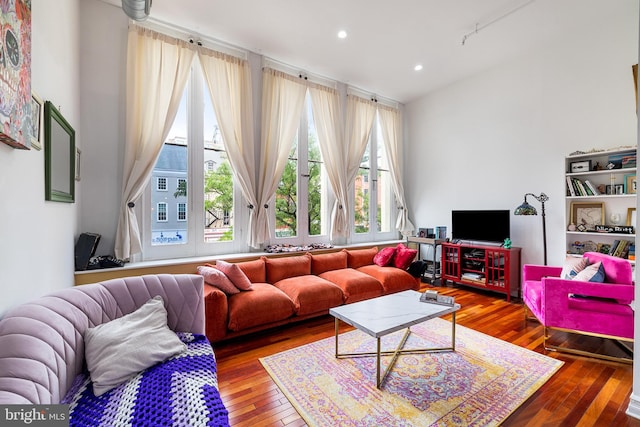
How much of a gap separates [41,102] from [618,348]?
5133 millimetres

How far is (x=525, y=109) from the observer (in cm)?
416

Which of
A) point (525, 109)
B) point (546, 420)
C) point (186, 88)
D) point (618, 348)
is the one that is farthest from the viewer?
point (525, 109)

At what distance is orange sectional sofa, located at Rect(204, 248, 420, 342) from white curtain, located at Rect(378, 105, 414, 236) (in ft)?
5.06

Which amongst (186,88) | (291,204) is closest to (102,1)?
(186,88)

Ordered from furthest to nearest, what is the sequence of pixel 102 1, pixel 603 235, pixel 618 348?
pixel 603 235
pixel 102 1
pixel 618 348

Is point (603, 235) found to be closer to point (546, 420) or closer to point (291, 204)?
point (546, 420)

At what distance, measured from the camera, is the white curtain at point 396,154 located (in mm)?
5531

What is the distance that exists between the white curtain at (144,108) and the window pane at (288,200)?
1.71 metres

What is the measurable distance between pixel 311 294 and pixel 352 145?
2915 mm

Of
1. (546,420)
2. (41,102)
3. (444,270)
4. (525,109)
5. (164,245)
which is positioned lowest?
(546,420)

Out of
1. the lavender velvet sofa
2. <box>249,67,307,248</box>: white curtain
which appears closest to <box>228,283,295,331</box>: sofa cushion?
the lavender velvet sofa

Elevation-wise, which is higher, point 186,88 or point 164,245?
point 186,88

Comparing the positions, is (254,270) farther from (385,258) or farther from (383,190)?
(383,190)

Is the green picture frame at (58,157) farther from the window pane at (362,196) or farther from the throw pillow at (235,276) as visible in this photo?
the window pane at (362,196)
